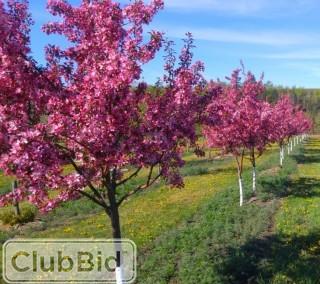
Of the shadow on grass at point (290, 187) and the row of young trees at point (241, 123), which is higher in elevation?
the row of young trees at point (241, 123)

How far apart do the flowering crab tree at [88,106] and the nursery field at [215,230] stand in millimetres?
4690

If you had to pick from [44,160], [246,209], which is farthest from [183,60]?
[246,209]

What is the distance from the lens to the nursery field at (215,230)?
13.2 m

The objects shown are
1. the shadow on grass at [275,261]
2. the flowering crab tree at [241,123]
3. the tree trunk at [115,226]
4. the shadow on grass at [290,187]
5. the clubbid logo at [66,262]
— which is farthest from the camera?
the shadow on grass at [290,187]

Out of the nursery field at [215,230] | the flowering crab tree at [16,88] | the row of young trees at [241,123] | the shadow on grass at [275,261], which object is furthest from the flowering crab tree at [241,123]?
the flowering crab tree at [16,88]

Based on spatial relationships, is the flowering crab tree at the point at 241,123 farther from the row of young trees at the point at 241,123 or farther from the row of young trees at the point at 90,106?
the row of young trees at the point at 90,106

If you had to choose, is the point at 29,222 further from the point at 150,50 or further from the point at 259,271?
the point at 150,50

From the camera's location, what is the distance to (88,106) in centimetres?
829

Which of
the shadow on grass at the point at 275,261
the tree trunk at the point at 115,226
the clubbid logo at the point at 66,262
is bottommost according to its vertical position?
the shadow on grass at the point at 275,261

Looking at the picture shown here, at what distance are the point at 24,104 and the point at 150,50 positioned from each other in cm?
283

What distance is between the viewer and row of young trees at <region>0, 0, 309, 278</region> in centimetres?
827

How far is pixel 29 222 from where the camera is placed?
2367cm

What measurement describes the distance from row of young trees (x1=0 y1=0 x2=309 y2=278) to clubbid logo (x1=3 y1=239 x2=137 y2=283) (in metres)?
3.84

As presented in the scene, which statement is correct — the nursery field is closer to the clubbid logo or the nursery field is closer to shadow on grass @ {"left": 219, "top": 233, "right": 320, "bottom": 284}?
shadow on grass @ {"left": 219, "top": 233, "right": 320, "bottom": 284}
